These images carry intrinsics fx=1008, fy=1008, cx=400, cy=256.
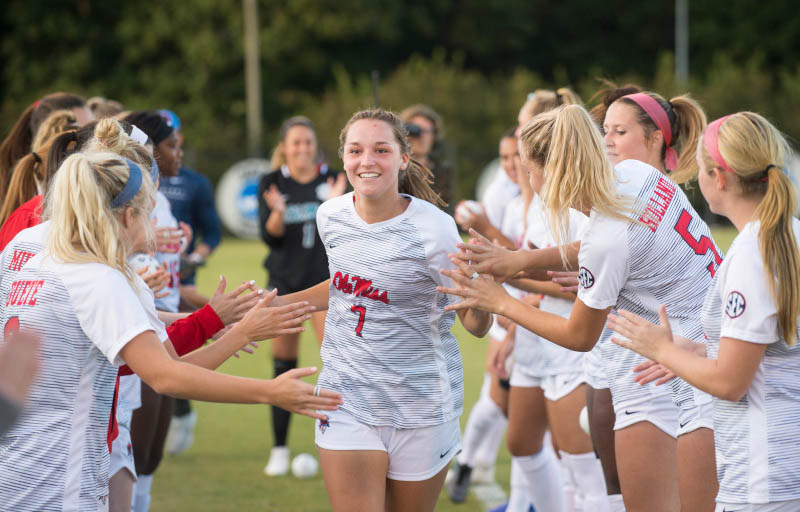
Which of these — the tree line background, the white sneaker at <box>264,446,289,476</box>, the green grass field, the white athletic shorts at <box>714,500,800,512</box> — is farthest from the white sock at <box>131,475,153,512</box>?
the tree line background

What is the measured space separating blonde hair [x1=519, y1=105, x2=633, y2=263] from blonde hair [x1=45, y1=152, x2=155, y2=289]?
1595 millimetres

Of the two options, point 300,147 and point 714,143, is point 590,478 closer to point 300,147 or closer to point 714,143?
point 714,143

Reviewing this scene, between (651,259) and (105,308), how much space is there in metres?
2.00

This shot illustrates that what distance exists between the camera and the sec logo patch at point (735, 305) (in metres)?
3.04

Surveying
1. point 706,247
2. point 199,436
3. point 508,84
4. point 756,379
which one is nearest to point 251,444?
point 199,436

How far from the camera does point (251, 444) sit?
8.03 metres

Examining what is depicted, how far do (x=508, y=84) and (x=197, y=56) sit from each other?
456 inches

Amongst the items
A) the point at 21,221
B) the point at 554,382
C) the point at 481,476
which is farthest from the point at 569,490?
the point at 21,221

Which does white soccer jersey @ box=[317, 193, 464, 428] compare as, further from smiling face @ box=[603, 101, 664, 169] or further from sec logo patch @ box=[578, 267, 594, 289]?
smiling face @ box=[603, 101, 664, 169]

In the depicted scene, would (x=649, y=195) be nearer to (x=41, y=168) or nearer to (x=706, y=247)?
(x=706, y=247)

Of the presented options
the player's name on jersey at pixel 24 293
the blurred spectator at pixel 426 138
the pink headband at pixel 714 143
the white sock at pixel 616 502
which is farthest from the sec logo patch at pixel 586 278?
the blurred spectator at pixel 426 138

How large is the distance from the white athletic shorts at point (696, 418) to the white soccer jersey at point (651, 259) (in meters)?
0.03

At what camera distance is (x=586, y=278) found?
3.76 metres

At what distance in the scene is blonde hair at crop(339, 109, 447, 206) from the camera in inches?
169
